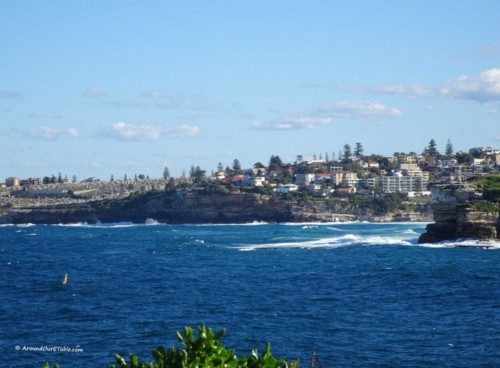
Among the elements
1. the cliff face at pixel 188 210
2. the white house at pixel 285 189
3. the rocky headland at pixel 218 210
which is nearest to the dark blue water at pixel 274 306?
the rocky headland at pixel 218 210

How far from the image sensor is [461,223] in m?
83.2

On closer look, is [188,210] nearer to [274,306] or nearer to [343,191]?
[343,191]

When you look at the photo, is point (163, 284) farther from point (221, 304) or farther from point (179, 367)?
point (179, 367)

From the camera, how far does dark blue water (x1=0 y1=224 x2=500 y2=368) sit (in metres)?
32.0

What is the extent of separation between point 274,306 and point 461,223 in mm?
45308

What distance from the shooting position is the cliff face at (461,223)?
81.6 m

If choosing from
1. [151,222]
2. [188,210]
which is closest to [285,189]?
[188,210]

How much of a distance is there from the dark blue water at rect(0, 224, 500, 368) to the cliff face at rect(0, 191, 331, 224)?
9693 centimetres

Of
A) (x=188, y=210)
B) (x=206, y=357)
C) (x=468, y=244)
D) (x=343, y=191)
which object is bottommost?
(x=468, y=244)

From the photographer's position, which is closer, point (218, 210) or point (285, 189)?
point (218, 210)

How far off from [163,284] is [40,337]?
18985 mm

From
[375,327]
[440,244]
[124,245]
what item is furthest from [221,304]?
[124,245]

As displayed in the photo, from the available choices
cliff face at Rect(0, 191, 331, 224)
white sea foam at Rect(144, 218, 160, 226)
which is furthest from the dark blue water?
white sea foam at Rect(144, 218, 160, 226)

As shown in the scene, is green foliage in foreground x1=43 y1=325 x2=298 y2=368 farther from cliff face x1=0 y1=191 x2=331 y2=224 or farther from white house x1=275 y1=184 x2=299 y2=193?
white house x1=275 y1=184 x2=299 y2=193
